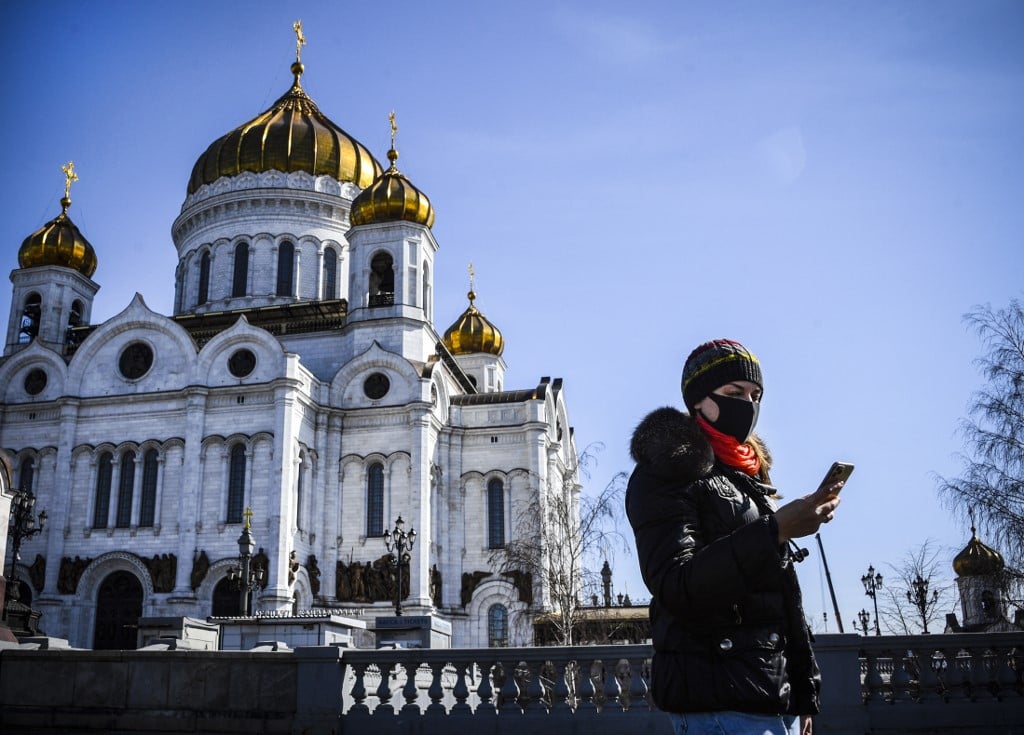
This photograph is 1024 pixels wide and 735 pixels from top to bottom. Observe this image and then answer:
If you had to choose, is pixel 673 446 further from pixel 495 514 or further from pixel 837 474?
pixel 495 514

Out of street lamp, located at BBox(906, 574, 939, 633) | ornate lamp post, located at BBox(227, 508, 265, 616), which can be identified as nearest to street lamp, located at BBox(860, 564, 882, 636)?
street lamp, located at BBox(906, 574, 939, 633)

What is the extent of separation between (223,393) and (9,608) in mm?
16502

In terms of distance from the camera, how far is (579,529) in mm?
27562

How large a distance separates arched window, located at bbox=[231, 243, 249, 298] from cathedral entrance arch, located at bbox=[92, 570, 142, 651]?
12563mm

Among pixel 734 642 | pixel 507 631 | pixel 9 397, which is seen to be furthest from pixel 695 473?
pixel 9 397

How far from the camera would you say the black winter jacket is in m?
2.84

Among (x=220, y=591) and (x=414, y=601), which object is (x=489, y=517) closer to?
(x=414, y=601)

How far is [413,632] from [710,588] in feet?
58.2

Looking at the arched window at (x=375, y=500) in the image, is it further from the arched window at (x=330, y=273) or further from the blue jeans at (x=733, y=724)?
the blue jeans at (x=733, y=724)

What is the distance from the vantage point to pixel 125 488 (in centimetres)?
3180

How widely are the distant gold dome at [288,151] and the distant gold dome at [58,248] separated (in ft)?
17.2

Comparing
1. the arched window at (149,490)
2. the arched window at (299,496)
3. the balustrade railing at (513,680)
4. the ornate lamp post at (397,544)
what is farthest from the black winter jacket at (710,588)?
the arched window at (149,490)

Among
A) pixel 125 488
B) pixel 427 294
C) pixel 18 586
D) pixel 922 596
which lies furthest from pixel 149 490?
pixel 922 596

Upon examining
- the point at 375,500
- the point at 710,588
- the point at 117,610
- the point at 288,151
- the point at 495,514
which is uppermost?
the point at 288,151
